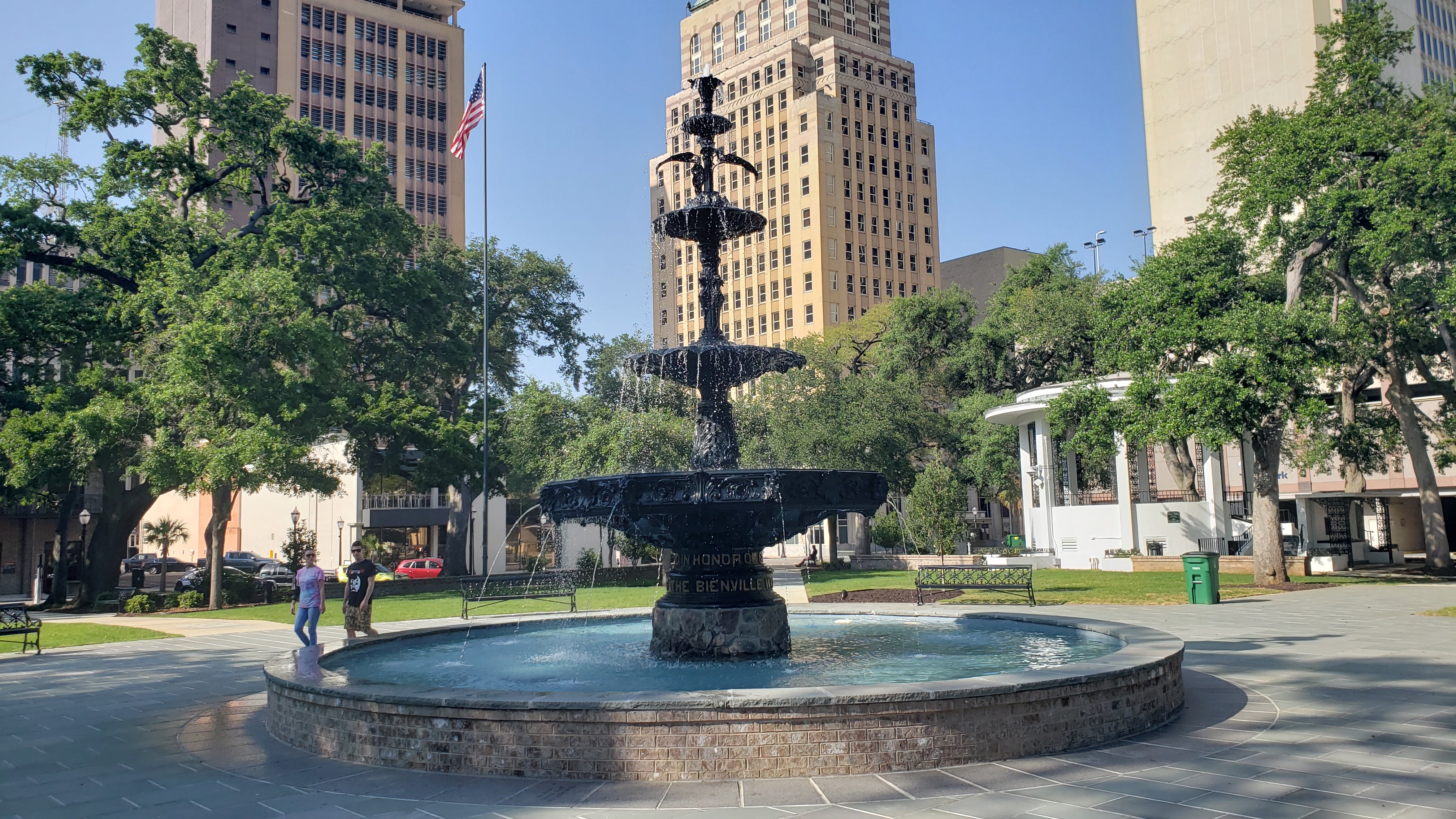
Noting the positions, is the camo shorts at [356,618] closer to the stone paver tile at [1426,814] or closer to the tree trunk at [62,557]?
the stone paver tile at [1426,814]

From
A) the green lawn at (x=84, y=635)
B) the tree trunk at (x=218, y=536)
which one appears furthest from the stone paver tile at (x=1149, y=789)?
the tree trunk at (x=218, y=536)

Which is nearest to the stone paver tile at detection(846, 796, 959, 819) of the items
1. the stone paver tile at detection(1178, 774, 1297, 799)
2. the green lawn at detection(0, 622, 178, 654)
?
the stone paver tile at detection(1178, 774, 1297, 799)

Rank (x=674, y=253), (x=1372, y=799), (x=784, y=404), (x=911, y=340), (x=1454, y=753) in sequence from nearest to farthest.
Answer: (x=1372, y=799), (x=1454, y=753), (x=784, y=404), (x=911, y=340), (x=674, y=253)

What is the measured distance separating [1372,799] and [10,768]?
10.8 meters

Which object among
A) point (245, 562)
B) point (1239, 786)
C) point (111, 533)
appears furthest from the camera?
point (245, 562)

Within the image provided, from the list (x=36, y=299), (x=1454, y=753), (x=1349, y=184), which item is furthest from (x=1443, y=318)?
(x=36, y=299)

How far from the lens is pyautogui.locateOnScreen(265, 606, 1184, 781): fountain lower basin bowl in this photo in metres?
7.16

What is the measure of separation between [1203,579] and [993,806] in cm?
1792

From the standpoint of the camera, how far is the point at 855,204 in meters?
88.6

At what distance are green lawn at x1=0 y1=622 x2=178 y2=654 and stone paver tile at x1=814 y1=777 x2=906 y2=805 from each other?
60.3ft

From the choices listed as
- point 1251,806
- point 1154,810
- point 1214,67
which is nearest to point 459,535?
point 1154,810

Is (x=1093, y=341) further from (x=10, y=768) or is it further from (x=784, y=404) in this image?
(x=10, y=768)

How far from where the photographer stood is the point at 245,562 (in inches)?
1914

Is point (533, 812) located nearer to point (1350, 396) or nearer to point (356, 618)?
point (356, 618)
